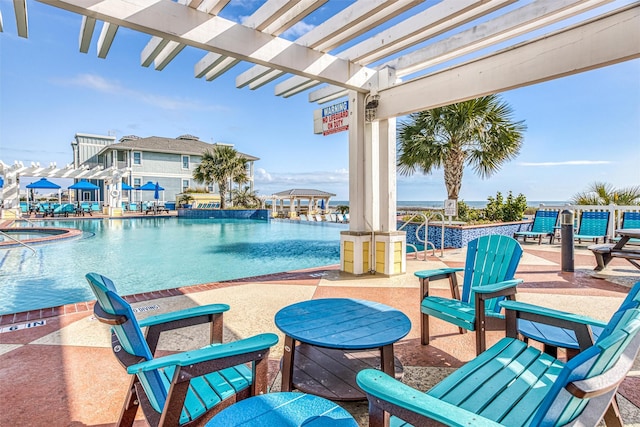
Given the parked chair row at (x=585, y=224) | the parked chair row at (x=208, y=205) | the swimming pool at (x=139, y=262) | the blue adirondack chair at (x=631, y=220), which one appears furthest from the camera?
the parked chair row at (x=208, y=205)

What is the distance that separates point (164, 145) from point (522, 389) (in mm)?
31153

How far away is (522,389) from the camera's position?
149 centimetres

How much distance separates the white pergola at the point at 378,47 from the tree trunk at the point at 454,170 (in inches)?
201

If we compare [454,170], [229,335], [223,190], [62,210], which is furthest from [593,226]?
[62,210]

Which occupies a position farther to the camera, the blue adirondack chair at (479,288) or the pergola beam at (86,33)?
the pergola beam at (86,33)

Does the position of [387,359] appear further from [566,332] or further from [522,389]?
[566,332]

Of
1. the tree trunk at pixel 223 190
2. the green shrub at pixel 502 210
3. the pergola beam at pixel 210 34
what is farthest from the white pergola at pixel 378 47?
the tree trunk at pixel 223 190

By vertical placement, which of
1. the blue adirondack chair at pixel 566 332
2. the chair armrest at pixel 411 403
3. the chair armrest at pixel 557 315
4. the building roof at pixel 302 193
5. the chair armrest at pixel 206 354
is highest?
the building roof at pixel 302 193

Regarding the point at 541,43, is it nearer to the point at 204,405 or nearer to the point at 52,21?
the point at 204,405

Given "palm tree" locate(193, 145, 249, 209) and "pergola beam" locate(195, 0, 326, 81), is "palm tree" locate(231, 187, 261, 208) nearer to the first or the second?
"palm tree" locate(193, 145, 249, 209)

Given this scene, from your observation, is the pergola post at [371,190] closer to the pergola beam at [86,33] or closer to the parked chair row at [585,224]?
the pergola beam at [86,33]

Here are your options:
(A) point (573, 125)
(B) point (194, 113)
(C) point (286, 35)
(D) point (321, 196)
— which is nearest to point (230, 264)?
(C) point (286, 35)

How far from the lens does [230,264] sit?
758cm

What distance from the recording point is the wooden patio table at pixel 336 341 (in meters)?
1.88
